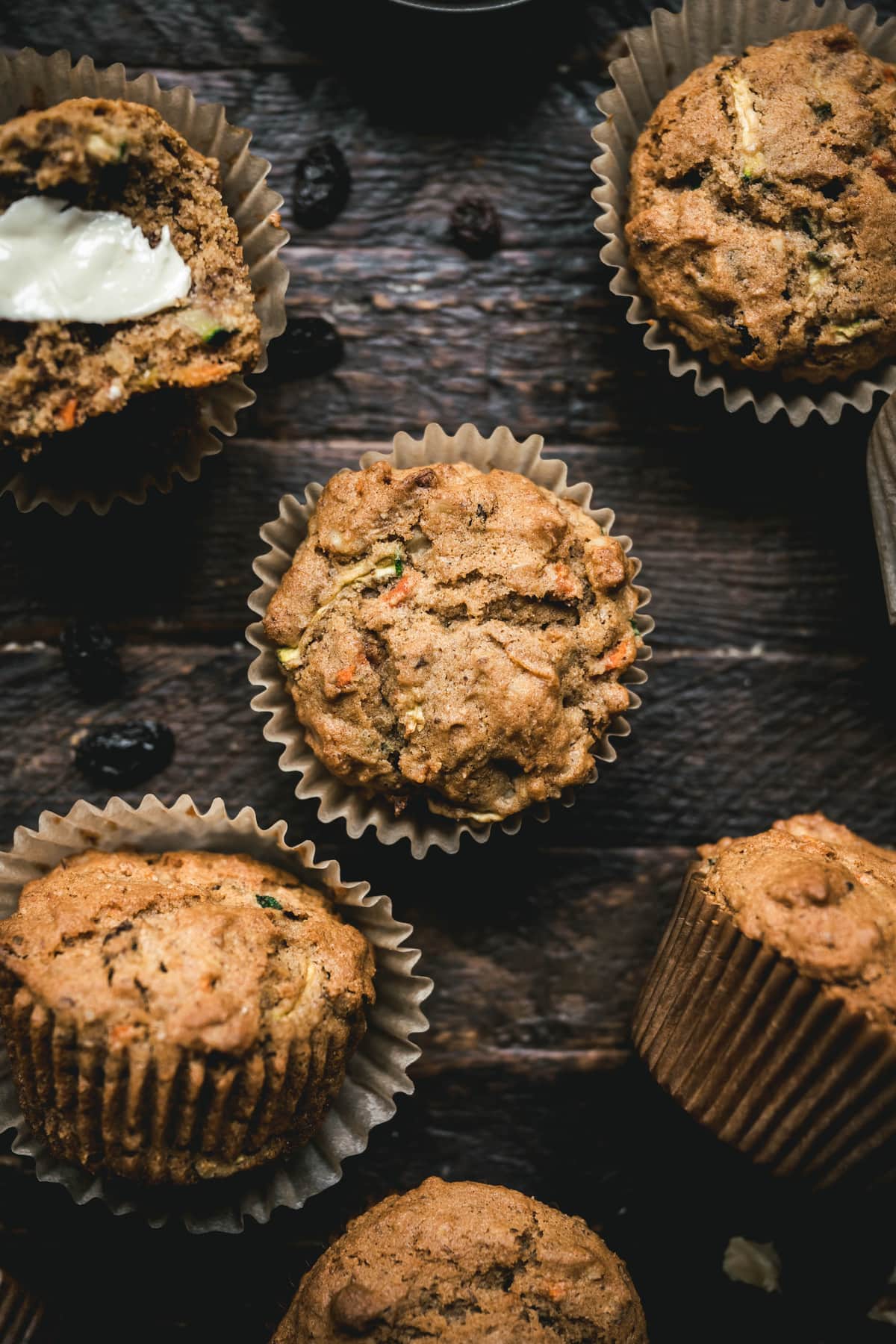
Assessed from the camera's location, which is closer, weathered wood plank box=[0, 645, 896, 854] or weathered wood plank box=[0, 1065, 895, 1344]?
weathered wood plank box=[0, 1065, 895, 1344]

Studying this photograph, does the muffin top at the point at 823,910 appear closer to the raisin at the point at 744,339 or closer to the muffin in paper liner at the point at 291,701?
the muffin in paper liner at the point at 291,701

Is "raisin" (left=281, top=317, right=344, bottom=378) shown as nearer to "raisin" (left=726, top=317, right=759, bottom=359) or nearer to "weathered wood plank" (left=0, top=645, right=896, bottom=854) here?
"weathered wood plank" (left=0, top=645, right=896, bottom=854)

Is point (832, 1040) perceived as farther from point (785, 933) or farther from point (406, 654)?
point (406, 654)

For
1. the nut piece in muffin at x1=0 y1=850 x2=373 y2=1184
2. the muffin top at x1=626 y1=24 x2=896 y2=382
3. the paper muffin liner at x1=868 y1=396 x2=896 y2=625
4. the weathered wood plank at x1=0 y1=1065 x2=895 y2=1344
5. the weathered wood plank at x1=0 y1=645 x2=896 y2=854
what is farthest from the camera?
the weathered wood plank at x1=0 y1=645 x2=896 y2=854

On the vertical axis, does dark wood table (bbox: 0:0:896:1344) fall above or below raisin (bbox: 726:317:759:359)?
below

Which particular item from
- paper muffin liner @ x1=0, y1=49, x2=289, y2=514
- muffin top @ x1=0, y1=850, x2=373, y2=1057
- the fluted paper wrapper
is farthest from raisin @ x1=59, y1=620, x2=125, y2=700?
the fluted paper wrapper

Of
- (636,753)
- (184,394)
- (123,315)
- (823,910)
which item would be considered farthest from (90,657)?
(823,910)

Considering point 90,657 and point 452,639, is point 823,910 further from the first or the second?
point 90,657

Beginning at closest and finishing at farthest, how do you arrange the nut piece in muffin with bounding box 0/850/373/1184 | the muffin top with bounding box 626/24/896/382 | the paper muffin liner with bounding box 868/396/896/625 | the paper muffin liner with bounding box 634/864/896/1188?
the nut piece in muffin with bounding box 0/850/373/1184 < the paper muffin liner with bounding box 634/864/896/1188 < the muffin top with bounding box 626/24/896/382 < the paper muffin liner with bounding box 868/396/896/625
